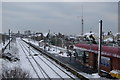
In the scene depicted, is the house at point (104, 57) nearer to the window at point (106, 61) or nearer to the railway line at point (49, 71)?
the window at point (106, 61)

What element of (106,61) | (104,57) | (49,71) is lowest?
(49,71)

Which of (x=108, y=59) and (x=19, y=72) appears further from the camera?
(x=108, y=59)

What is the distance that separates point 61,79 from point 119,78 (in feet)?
16.3

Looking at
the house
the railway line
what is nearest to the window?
the house

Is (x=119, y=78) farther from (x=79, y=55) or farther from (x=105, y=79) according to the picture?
(x=79, y=55)

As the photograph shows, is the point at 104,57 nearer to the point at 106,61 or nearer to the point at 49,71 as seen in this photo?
the point at 106,61

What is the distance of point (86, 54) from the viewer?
27109 millimetres

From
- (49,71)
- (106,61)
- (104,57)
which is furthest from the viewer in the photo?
(49,71)

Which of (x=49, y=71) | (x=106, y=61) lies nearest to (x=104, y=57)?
(x=106, y=61)

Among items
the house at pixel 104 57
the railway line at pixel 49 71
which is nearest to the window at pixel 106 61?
the house at pixel 104 57

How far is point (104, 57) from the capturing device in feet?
69.1

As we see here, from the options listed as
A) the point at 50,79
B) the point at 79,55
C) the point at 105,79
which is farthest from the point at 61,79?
the point at 79,55

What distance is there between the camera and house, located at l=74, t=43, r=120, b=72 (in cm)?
1880

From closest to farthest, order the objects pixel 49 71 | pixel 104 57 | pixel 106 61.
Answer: pixel 106 61 → pixel 104 57 → pixel 49 71
